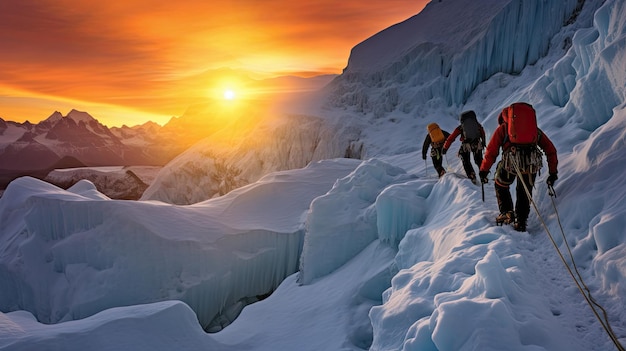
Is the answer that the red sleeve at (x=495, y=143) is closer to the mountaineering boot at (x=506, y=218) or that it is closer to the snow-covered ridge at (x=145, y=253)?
the mountaineering boot at (x=506, y=218)

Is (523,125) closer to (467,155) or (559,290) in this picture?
(559,290)

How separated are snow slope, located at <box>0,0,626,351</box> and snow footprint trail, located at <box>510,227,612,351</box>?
2 cm

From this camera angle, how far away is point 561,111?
30.1 ft

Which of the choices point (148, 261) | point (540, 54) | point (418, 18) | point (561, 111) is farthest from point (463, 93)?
point (148, 261)

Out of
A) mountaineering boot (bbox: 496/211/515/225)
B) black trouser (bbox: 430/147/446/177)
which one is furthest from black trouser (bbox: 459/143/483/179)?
mountaineering boot (bbox: 496/211/515/225)

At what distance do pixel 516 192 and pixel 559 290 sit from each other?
1839 millimetres

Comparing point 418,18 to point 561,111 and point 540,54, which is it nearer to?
point 540,54

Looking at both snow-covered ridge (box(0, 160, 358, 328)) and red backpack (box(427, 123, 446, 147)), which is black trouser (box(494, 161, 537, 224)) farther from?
snow-covered ridge (box(0, 160, 358, 328))

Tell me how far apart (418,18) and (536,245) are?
35824 millimetres

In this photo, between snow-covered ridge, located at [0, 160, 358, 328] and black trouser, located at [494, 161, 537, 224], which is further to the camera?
snow-covered ridge, located at [0, 160, 358, 328]

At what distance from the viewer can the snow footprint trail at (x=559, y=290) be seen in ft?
10.6

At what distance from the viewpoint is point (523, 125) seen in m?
5.30

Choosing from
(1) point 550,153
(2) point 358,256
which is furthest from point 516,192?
(2) point 358,256

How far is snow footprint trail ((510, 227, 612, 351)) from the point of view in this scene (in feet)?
10.6
